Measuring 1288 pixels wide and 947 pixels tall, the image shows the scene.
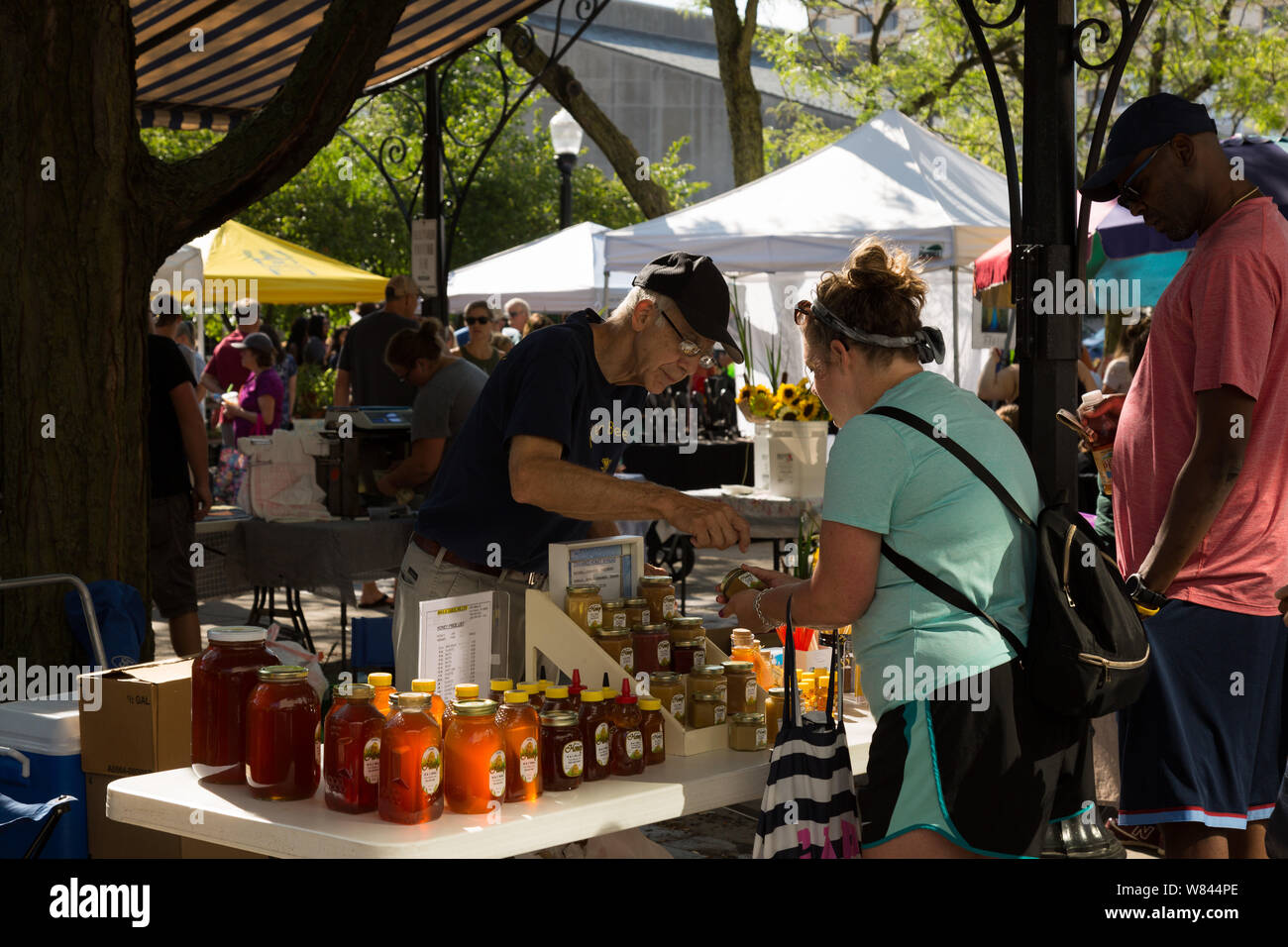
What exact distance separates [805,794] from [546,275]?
14413 millimetres

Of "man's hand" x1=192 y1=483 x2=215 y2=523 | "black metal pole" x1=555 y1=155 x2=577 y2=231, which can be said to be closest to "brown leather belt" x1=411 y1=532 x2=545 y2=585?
"man's hand" x1=192 y1=483 x2=215 y2=523

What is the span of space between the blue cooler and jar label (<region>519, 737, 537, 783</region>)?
137 centimetres

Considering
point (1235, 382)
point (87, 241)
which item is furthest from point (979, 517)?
point (87, 241)

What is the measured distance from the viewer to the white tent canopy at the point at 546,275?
16.3m

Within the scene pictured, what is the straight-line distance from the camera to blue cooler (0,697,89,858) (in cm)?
334

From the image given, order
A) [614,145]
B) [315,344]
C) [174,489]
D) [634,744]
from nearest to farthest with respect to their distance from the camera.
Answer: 1. [634,744]
2. [174,489]
3. [614,145]
4. [315,344]

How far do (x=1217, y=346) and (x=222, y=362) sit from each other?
38.5 feet

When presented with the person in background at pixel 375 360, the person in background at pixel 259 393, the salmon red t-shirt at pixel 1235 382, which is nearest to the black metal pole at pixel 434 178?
the person in background at pixel 375 360

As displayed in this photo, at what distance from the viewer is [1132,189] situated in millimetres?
3219

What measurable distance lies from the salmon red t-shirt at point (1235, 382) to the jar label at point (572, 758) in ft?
4.62

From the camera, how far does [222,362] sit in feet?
44.1

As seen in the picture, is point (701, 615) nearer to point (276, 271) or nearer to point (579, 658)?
point (579, 658)

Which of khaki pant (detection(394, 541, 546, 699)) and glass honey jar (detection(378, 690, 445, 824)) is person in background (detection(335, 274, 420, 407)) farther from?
glass honey jar (detection(378, 690, 445, 824))

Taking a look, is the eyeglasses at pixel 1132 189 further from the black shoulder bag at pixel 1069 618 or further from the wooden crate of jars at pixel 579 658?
the wooden crate of jars at pixel 579 658
